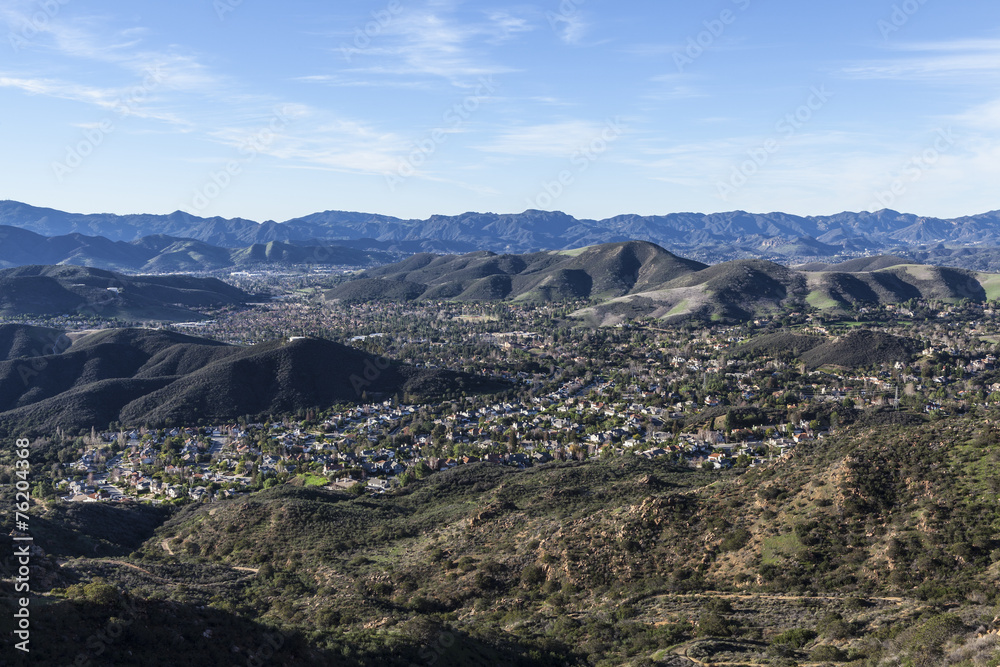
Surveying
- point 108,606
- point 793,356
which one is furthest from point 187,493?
point 793,356

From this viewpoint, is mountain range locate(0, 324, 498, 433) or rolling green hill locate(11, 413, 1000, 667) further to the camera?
mountain range locate(0, 324, 498, 433)

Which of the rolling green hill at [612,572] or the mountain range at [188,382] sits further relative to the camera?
the mountain range at [188,382]

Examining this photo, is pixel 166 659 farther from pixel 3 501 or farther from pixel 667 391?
pixel 667 391

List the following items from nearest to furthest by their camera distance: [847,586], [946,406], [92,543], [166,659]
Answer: [166,659]
[847,586]
[92,543]
[946,406]

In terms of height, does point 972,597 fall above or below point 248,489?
above

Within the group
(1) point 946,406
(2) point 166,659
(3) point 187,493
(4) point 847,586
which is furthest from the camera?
(1) point 946,406

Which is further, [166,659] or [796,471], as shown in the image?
[796,471]

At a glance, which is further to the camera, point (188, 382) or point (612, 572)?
point (188, 382)

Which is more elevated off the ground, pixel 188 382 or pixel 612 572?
pixel 612 572
